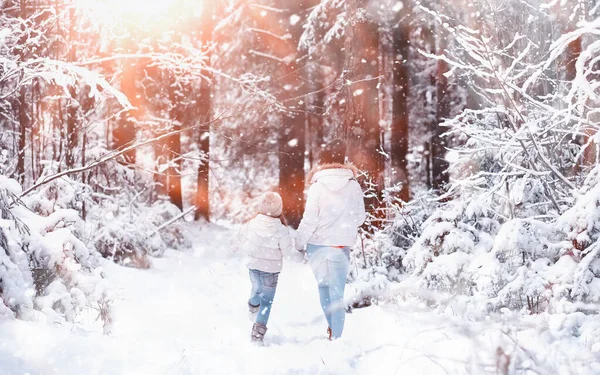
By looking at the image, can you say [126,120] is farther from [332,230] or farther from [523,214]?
[523,214]

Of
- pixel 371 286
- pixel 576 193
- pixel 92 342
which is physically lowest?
pixel 371 286

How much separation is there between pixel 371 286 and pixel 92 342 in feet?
13.7

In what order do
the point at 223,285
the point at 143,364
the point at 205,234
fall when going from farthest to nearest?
the point at 205,234 → the point at 223,285 → the point at 143,364

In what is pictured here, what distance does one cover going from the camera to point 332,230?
15.7 feet

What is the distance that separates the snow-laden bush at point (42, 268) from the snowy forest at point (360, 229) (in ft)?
0.05

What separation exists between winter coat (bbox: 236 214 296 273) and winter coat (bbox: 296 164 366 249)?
0.39m

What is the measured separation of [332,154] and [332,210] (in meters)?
0.55

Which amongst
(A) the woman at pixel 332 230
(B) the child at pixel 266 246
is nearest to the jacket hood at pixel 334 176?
(A) the woman at pixel 332 230

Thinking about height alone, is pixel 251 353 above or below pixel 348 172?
below

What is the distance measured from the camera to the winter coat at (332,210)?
4.79m

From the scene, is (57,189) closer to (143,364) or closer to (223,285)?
(223,285)

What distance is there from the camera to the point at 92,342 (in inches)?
133

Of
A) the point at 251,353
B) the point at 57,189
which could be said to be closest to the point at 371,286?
the point at 251,353

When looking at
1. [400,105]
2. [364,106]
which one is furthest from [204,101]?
[364,106]
